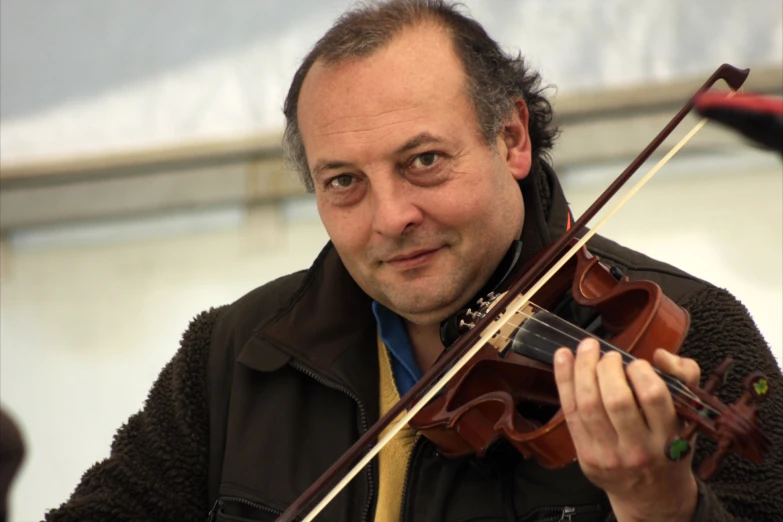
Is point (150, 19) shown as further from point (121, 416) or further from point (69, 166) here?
point (121, 416)

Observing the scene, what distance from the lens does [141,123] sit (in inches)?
130

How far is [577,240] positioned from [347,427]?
0.50 meters

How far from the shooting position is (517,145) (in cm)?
204

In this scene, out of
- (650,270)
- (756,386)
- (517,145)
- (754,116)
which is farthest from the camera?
(517,145)

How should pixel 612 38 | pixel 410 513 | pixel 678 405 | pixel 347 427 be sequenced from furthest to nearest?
1. pixel 612 38
2. pixel 347 427
3. pixel 410 513
4. pixel 678 405

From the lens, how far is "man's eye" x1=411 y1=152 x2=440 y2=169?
1861 mm

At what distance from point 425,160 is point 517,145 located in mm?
245

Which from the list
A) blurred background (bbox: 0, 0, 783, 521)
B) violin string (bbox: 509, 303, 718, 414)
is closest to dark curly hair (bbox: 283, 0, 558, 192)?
violin string (bbox: 509, 303, 718, 414)

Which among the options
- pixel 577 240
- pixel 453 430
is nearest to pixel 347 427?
pixel 453 430

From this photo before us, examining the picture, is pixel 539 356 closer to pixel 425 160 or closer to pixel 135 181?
pixel 425 160

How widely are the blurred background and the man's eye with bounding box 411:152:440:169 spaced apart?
1.21 meters

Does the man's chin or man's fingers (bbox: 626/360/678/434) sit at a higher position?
the man's chin

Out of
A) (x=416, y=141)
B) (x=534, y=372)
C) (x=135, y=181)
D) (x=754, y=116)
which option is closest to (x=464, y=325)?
(x=534, y=372)

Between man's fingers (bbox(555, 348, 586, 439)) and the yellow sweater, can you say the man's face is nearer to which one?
the yellow sweater
